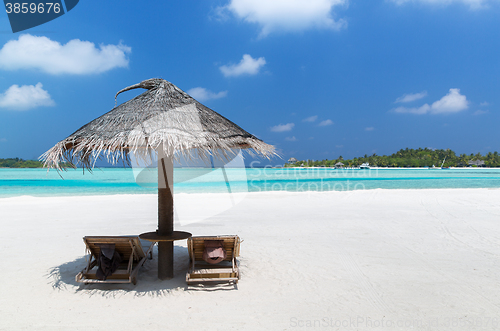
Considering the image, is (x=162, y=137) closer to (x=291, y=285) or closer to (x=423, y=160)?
(x=291, y=285)

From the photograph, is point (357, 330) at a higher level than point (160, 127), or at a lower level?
lower

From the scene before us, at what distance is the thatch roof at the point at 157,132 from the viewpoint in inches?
138

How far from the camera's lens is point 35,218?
880cm

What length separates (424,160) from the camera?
376 ft

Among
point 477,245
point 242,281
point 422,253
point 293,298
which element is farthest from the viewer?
point 477,245

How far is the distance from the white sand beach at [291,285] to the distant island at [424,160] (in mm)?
107039

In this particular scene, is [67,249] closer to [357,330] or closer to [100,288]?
[100,288]

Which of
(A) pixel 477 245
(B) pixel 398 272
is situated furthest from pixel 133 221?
(A) pixel 477 245

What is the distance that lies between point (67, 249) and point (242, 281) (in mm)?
3620

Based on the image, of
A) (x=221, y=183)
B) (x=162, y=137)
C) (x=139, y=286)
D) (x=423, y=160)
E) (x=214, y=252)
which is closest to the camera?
(x=162, y=137)

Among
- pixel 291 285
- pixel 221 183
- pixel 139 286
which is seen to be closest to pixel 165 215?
pixel 139 286

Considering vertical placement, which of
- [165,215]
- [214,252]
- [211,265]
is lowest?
[211,265]

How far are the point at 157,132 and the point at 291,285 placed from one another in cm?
255

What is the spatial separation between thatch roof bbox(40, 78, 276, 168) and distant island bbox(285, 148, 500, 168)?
110 meters
